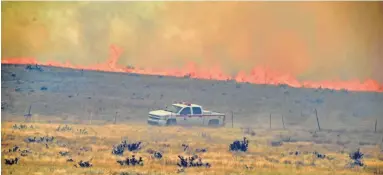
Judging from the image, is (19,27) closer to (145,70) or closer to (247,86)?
(145,70)

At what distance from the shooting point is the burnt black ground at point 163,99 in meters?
3.81

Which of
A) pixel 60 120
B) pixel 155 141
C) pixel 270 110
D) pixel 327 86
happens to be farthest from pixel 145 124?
pixel 327 86

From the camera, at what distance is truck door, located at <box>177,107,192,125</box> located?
3836 millimetres

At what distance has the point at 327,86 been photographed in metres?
→ 3.88

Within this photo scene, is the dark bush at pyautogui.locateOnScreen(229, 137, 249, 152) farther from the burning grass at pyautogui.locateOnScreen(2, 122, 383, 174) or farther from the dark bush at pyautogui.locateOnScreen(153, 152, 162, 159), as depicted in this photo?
the dark bush at pyautogui.locateOnScreen(153, 152, 162, 159)

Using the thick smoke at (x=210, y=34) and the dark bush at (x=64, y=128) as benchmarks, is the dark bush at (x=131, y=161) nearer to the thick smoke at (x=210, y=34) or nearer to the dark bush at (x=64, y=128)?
the dark bush at (x=64, y=128)

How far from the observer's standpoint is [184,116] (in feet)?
12.6

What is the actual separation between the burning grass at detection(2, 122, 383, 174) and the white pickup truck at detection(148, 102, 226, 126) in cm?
5

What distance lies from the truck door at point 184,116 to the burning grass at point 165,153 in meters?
0.05

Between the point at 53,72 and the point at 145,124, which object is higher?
the point at 53,72

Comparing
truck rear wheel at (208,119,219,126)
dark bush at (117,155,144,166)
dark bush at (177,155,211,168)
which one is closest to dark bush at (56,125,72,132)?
dark bush at (117,155,144,166)

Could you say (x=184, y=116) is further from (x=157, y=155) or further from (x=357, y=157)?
(x=357, y=157)

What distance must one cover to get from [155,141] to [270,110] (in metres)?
0.81

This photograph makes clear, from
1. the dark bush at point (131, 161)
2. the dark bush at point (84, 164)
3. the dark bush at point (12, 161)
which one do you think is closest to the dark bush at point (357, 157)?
the dark bush at point (131, 161)
